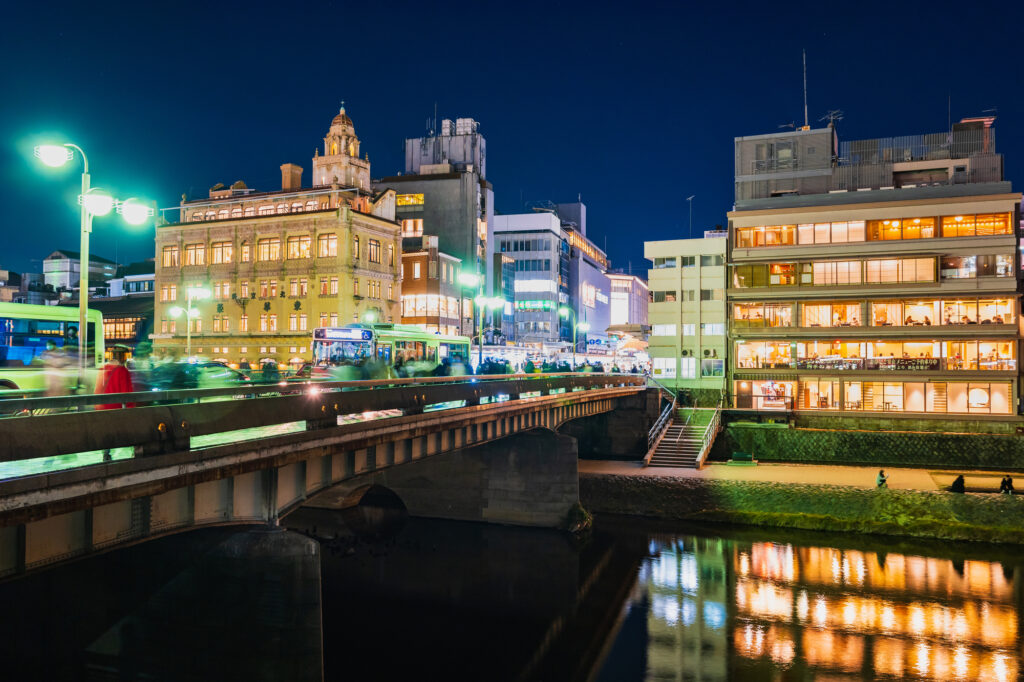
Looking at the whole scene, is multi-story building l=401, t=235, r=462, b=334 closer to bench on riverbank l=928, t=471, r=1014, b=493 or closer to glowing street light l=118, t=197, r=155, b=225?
bench on riverbank l=928, t=471, r=1014, b=493

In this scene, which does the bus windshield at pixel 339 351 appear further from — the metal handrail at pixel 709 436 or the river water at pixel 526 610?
the metal handrail at pixel 709 436

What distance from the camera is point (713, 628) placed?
25.6m

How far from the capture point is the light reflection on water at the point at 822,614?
22.2m

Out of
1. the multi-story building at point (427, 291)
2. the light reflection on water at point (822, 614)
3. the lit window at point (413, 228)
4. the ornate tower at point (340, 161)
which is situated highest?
the ornate tower at point (340, 161)

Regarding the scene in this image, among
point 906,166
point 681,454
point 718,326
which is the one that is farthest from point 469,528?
point 906,166

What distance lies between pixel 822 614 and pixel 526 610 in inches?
404

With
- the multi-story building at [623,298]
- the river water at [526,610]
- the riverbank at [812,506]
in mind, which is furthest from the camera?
the multi-story building at [623,298]

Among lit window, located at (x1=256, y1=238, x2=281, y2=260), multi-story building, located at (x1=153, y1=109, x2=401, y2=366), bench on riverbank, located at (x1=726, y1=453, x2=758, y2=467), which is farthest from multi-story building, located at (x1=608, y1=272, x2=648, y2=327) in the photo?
bench on riverbank, located at (x1=726, y1=453, x2=758, y2=467)

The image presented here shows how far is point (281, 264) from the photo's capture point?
84812mm

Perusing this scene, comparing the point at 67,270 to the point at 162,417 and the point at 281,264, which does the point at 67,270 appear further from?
the point at 162,417

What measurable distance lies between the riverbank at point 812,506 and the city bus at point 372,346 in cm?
1226

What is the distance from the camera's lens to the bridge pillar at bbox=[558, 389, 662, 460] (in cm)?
5922

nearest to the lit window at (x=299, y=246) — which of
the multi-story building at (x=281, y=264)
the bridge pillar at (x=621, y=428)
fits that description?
the multi-story building at (x=281, y=264)

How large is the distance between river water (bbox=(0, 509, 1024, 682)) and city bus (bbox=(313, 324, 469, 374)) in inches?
381
